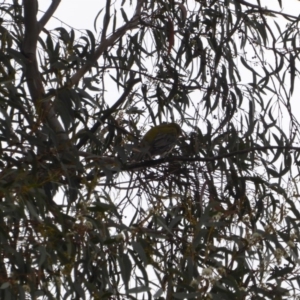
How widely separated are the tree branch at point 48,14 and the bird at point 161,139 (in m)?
0.55

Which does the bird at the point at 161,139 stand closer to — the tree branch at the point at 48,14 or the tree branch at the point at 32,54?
the tree branch at the point at 32,54

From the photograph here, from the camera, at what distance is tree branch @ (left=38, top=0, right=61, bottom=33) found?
10.8 ft

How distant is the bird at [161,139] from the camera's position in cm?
320

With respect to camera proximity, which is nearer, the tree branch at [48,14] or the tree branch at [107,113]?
the tree branch at [107,113]

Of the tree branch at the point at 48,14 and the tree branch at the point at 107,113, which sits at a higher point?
the tree branch at the point at 48,14

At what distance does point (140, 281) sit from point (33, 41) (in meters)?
1.09

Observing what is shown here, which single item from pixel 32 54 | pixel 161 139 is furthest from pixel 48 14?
pixel 161 139

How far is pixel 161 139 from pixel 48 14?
2.07ft

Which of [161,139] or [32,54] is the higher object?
[32,54]

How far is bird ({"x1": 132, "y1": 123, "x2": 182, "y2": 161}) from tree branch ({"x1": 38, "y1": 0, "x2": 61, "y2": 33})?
0.55m

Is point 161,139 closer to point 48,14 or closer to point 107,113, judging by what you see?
point 107,113

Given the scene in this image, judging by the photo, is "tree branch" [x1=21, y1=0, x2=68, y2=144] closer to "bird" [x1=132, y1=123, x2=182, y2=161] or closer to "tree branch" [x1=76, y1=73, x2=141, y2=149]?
"tree branch" [x1=76, y1=73, x2=141, y2=149]

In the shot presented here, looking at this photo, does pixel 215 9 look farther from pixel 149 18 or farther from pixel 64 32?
pixel 64 32

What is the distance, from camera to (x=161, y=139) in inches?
131
